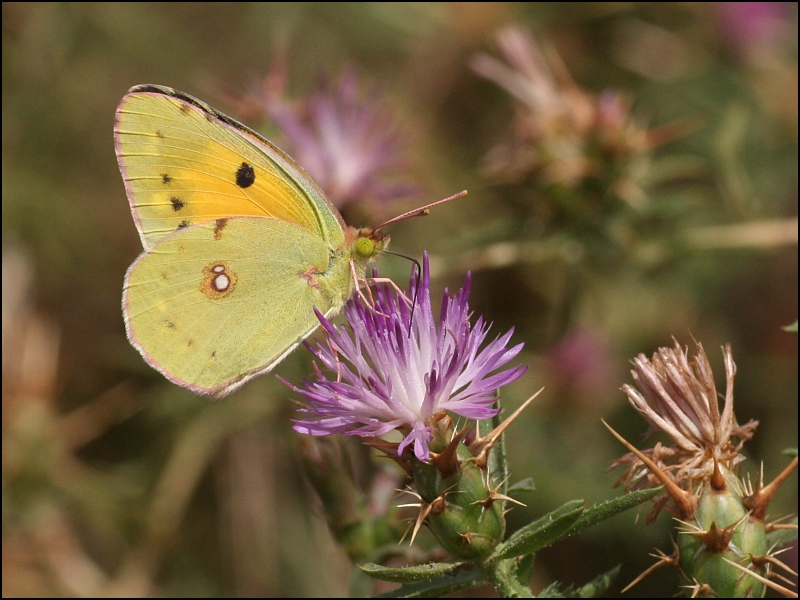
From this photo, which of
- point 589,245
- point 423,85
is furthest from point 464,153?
point 589,245

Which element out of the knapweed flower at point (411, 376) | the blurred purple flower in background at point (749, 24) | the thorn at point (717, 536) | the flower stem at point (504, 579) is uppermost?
the blurred purple flower in background at point (749, 24)

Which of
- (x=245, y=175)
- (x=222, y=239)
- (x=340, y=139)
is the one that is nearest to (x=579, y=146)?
(x=340, y=139)

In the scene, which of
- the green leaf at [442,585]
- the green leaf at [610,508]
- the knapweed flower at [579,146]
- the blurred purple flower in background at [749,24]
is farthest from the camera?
the blurred purple flower in background at [749,24]

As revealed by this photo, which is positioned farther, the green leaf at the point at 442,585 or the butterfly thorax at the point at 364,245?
the butterfly thorax at the point at 364,245

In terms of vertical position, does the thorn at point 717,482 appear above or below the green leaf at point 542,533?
above

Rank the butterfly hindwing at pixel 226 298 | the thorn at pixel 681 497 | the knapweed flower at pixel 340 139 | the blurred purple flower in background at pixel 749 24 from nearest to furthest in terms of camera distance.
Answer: the thorn at pixel 681 497 < the butterfly hindwing at pixel 226 298 < the knapweed flower at pixel 340 139 < the blurred purple flower in background at pixel 749 24

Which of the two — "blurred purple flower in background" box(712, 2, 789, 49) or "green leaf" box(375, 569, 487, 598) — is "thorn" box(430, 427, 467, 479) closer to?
"green leaf" box(375, 569, 487, 598)

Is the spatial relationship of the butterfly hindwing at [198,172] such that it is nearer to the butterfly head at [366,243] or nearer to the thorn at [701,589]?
the butterfly head at [366,243]

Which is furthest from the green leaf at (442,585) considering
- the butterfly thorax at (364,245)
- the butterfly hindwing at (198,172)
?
the butterfly hindwing at (198,172)
